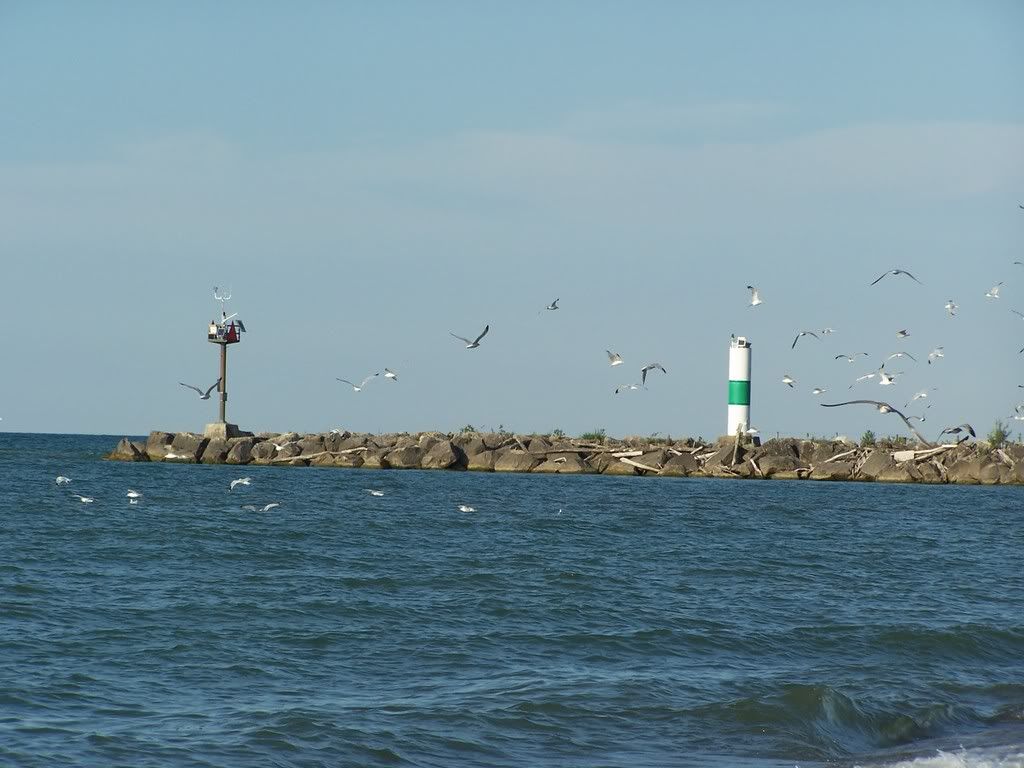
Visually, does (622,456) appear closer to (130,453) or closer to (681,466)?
(681,466)

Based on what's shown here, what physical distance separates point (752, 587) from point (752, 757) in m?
8.82

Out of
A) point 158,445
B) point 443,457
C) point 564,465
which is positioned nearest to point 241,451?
point 158,445

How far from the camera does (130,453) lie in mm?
57375

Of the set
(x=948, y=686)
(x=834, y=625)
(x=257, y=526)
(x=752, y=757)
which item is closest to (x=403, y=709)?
(x=752, y=757)

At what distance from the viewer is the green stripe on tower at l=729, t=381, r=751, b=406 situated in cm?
5034

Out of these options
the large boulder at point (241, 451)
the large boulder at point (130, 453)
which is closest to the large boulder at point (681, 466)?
the large boulder at point (241, 451)

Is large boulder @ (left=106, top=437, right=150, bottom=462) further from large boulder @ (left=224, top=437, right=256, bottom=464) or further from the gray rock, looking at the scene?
the gray rock

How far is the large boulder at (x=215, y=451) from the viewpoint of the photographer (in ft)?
176

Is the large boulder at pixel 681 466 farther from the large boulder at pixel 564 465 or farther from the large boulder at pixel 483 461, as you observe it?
the large boulder at pixel 483 461

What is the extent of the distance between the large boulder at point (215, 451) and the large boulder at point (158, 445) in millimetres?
2313

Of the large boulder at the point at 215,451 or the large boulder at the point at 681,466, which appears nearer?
the large boulder at the point at 681,466

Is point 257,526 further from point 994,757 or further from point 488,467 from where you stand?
point 488,467

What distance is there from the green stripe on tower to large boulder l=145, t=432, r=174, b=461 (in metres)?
24.2

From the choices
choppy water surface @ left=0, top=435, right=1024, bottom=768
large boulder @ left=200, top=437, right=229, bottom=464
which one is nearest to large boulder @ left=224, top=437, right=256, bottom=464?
large boulder @ left=200, top=437, right=229, bottom=464
